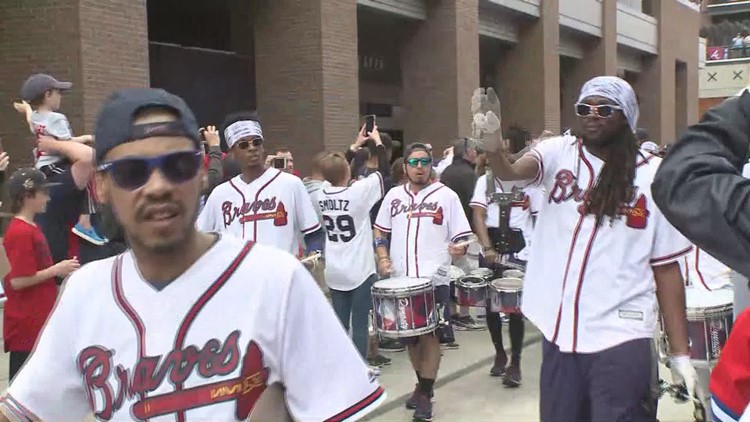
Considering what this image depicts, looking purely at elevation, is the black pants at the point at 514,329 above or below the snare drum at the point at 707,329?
below

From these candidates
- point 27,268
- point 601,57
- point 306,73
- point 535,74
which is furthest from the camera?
point 601,57

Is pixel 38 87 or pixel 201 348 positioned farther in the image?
pixel 38 87

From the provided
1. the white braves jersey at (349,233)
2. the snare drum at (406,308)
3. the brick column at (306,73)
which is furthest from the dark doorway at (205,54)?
the snare drum at (406,308)

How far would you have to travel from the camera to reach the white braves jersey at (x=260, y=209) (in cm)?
616

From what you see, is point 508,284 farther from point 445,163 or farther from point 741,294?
point 445,163

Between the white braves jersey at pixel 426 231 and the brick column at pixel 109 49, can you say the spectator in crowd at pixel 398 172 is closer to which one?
the white braves jersey at pixel 426 231

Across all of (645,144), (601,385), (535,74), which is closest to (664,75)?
(535,74)

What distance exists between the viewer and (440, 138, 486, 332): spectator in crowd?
33.2ft

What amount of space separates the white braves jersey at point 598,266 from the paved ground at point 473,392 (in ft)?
9.20

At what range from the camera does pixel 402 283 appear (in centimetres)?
673

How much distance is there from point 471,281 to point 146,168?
615cm

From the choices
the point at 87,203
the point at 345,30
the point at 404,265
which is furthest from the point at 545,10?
the point at 87,203

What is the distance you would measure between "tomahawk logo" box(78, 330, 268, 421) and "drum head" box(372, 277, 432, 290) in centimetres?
461

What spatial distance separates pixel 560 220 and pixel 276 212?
2638 millimetres
